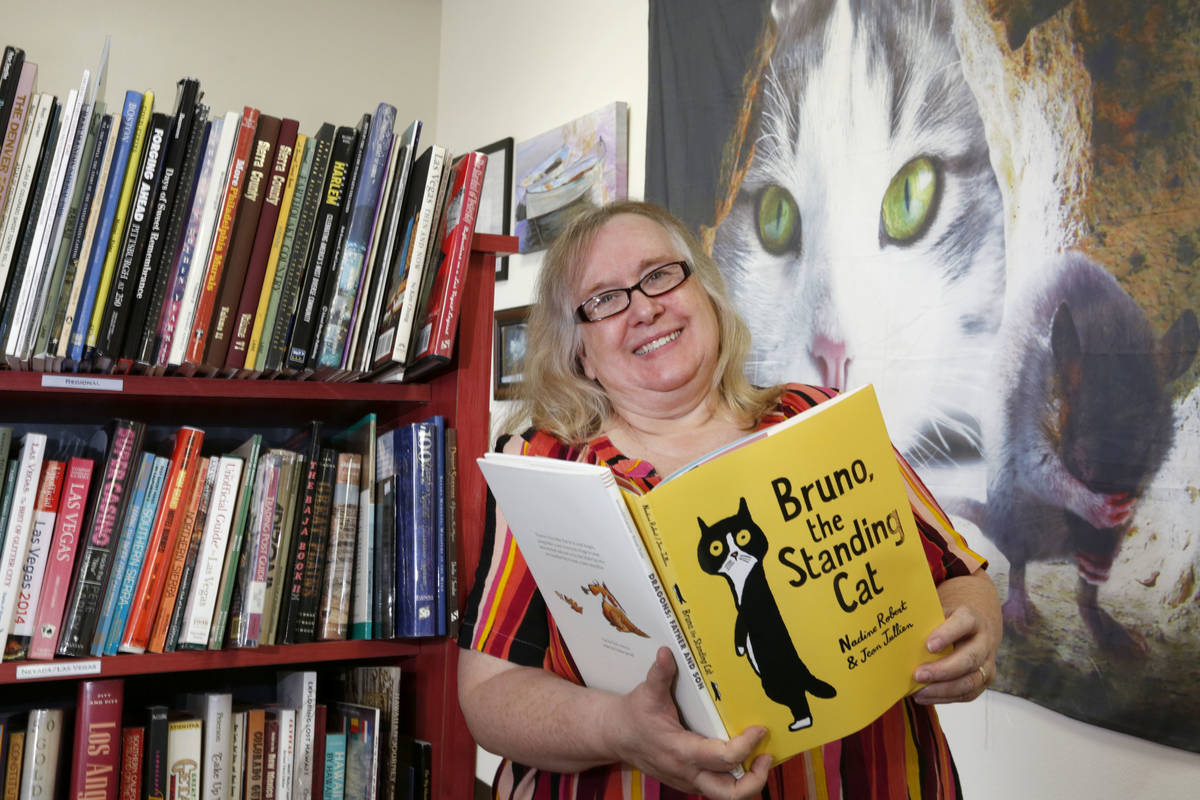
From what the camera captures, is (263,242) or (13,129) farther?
(263,242)

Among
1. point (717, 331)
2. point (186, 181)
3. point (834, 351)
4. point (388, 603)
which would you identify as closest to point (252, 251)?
point (186, 181)

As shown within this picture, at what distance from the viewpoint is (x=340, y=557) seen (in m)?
1.42

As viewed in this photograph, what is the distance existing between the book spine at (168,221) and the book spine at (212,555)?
195 millimetres

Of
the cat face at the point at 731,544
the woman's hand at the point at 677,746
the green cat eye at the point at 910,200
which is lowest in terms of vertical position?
the woman's hand at the point at 677,746

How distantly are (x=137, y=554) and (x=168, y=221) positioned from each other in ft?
1.51

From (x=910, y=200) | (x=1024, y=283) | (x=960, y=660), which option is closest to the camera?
(x=960, y=660)

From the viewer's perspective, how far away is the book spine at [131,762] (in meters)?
1.31

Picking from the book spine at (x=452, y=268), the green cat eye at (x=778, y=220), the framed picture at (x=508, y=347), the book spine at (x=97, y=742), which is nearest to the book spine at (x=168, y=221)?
the book spine at (x=452, y=268)

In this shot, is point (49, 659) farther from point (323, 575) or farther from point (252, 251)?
point (252, 251)

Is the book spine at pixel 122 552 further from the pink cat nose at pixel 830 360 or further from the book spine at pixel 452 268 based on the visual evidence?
the pink cat nose at pixel 830 360

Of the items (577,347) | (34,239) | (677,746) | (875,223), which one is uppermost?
(875,223)

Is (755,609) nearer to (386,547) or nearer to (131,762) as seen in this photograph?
(386,547)

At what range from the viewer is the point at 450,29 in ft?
12.5

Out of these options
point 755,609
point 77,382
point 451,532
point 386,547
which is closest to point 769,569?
point 755,609
